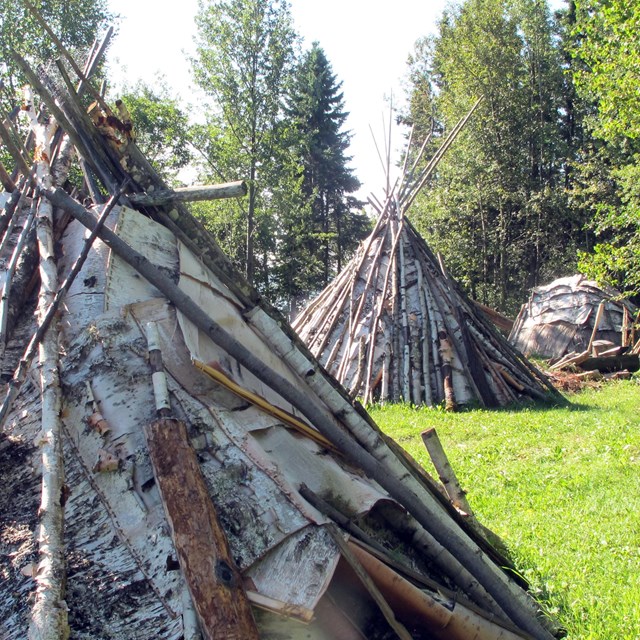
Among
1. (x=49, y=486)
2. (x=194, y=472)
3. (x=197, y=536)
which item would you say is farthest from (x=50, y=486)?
(x=197, y=536)

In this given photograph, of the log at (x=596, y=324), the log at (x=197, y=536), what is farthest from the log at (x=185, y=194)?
the log at (x=596, y=324)

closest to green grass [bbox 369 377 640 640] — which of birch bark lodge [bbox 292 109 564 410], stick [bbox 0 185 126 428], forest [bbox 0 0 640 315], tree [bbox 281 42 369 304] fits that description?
birch bark lodge [bbox 292 109 564 410]

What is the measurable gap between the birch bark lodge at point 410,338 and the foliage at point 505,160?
1613cm

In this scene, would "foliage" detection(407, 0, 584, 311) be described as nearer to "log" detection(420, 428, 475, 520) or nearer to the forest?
the forest

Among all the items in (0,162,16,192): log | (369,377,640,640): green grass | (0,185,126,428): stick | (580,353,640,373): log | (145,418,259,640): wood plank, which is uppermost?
(0,162,16,192): log

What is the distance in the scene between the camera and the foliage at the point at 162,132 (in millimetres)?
26156

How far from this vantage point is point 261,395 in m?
3.70

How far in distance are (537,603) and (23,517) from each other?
110 inches

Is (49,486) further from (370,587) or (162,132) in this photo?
(162,132)

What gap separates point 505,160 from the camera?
90.3ft

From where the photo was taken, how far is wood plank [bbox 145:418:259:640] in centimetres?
232

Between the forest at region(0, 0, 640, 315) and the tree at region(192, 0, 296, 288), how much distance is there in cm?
5

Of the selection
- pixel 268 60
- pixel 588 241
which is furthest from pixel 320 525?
pixel 588 241

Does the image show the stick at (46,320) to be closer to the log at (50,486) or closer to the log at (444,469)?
the log at (50,486)
